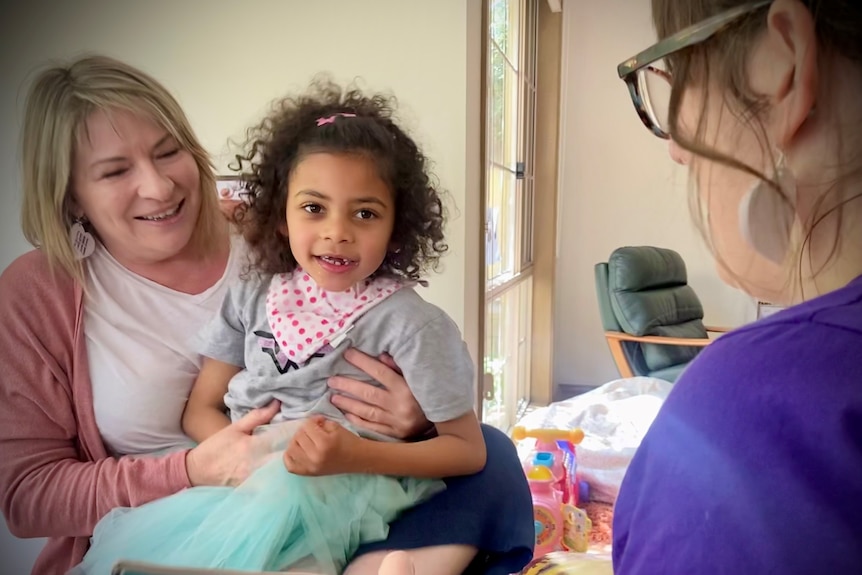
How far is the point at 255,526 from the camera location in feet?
1.67

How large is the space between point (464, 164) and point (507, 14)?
23cm

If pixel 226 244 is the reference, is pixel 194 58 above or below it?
Result: above

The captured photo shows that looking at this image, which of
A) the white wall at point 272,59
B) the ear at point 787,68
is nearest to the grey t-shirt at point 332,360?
the white wall at point 272,59

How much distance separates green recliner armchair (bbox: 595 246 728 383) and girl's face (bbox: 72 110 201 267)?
53 centimetres

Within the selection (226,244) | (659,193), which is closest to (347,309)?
(226,244)

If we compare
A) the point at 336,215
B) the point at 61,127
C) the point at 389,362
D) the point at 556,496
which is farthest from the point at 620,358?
the point at 61,127

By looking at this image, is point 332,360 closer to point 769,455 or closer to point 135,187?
point 135,187

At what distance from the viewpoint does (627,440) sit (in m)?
0.75

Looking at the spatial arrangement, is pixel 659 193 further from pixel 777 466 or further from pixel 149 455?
pixel 149 455

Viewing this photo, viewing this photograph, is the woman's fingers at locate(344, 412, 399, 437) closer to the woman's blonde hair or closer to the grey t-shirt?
the grey t-shirt

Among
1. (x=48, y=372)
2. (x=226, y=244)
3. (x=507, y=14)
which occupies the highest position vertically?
(x=507, y=14)

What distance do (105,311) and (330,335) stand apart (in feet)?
0.73

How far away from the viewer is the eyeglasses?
0.38 meters

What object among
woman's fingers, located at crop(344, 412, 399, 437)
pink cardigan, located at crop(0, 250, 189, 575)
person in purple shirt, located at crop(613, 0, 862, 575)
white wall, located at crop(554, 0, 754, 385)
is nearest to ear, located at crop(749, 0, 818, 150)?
person in purple shirt, located at crop(613, 0, 862, 575)
